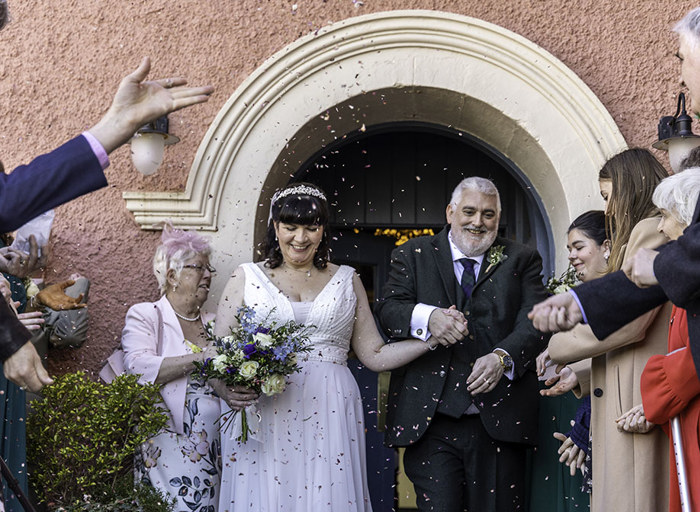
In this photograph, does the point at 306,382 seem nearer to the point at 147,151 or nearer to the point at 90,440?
the point at 90,440

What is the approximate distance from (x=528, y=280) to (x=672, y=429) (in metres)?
1.74

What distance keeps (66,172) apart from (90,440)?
8.59 feet

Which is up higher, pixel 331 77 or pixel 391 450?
pixel 331 77

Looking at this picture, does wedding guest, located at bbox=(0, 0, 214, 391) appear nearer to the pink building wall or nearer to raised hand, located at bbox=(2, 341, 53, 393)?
raised hand, located at bbox=(2, 341, 53, 393)

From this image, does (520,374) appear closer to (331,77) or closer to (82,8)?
(331,77)

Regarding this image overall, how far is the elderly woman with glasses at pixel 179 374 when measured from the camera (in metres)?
4.97

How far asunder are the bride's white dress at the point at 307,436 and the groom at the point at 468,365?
26cm

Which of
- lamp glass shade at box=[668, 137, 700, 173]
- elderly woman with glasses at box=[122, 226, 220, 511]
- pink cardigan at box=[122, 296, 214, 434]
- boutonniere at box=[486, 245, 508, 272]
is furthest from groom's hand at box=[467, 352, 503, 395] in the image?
lamp glass shade at box=[668, 137, 700, 173]

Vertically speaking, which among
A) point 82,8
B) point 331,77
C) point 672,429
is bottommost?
point 672,429

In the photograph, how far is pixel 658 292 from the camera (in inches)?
114

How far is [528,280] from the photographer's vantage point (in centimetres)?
500

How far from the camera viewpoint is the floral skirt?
4953 millimetres

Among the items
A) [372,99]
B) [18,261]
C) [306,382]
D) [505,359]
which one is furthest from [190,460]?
[372,99]

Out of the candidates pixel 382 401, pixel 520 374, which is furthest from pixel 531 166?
pixel 382 401
